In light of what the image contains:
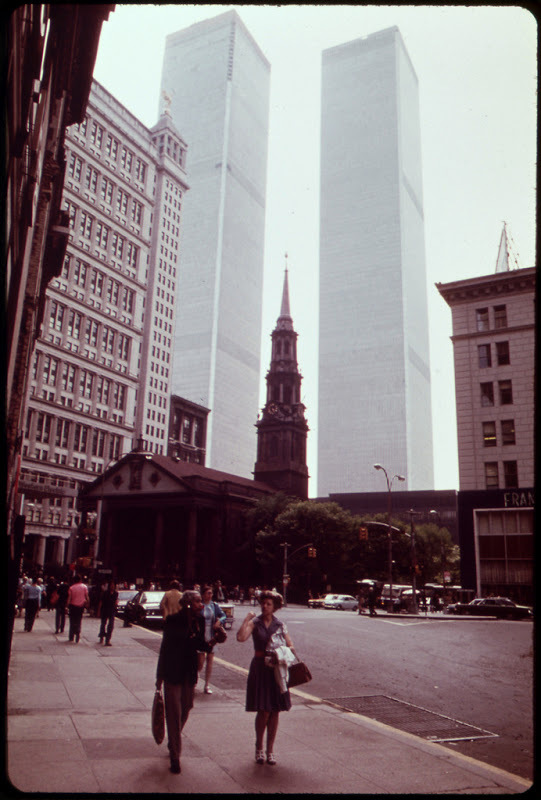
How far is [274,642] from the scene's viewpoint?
25.8ft

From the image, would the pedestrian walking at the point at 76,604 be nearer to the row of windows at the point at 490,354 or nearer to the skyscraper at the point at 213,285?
the row of windows at the point at 490,354

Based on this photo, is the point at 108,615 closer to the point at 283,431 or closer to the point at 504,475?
the point at 504,475

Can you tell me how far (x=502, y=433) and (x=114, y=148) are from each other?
82032 mm

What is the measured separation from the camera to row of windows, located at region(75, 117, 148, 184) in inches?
3848

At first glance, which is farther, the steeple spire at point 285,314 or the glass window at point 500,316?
the steeple spire at point 285,314

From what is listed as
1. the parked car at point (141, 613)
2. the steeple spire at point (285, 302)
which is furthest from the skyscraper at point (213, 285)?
the parked car at point (141, 613)

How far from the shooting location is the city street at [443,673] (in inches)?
373

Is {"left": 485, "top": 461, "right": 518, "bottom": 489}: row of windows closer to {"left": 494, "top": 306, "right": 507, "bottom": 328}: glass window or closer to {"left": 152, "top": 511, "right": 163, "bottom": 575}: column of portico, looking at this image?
{"left": 494, "top": 306, "right": 507, "bottom": 328}: glass window

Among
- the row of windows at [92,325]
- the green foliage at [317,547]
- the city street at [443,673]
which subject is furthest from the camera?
the row of windows at [92,325]

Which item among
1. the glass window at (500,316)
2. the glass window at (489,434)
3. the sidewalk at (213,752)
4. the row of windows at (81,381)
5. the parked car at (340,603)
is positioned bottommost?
the parked car at (340,603)

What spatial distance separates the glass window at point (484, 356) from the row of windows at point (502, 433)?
14.9ft

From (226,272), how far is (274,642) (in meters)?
192

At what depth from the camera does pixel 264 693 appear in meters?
7.49

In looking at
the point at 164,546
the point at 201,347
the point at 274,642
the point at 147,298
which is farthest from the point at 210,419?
the point at 274,642
